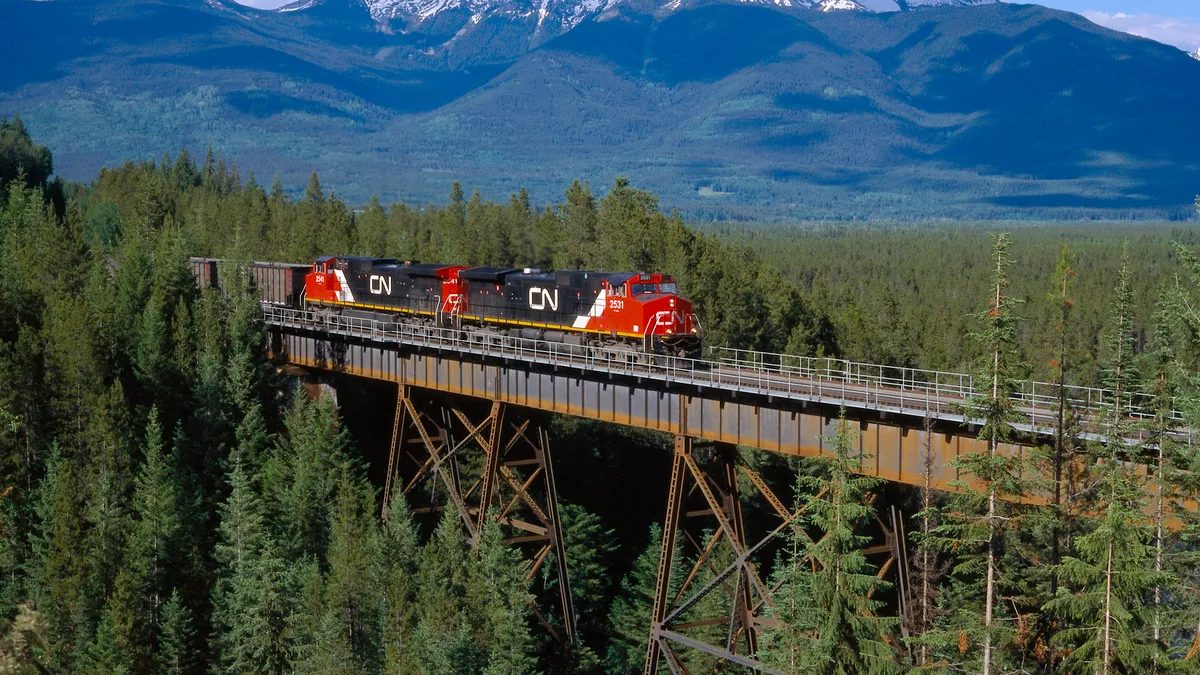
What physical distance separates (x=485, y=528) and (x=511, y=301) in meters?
12.4

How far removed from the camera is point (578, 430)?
2594 inches

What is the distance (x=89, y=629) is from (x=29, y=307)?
2142cm

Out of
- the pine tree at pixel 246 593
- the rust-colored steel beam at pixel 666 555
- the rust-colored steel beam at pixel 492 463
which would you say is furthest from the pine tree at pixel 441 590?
the rust-colored steel beam at pixel 666 555

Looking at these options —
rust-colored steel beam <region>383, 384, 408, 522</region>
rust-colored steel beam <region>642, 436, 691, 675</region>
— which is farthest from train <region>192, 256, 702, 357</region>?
rust-colored steel beam <region>642, 436, 691, 675</region>

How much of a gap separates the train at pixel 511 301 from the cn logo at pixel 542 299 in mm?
41

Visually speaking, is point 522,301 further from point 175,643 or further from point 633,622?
point 175,643

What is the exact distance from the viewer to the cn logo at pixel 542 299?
2034 inches

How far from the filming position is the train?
47.7 meters

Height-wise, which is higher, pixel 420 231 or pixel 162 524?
pixel 420 231

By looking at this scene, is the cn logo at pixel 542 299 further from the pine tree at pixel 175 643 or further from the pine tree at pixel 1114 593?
the pine tree at pixel 1114 593

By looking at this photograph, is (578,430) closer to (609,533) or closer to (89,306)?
(609,533)

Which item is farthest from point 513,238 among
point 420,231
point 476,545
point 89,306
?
point 476,545

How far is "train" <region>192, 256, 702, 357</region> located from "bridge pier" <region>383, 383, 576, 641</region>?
4.00 m

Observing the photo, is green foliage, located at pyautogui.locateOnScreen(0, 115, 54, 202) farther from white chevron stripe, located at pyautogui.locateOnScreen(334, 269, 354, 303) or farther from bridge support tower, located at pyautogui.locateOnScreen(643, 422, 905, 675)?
bridge support tower, located at pyautogui.locateOnScreen(643, 422, 905, 675)
